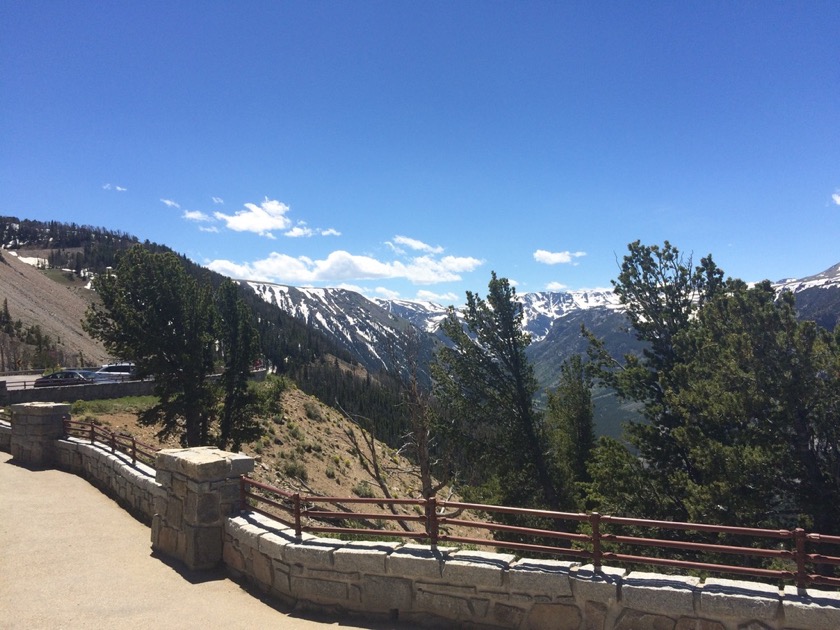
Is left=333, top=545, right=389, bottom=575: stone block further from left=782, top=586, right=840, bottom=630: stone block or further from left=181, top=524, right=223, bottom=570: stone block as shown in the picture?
left=782, top=586, right=840, bottom=630: stone block

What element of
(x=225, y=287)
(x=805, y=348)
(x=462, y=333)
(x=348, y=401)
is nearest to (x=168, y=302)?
(x=225, y=287)

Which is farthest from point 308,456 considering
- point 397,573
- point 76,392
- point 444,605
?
point 444,605

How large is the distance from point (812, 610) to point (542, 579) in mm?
2262

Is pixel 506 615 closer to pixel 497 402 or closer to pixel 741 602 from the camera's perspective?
pixel 741 602

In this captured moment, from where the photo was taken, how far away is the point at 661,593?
4996 mm

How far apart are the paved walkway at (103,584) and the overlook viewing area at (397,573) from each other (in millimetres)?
36

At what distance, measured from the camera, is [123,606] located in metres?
6.64

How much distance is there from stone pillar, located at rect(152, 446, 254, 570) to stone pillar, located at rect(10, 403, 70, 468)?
29.0 feet

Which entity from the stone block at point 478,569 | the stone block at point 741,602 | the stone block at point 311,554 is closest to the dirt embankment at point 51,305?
the stone block at point 311,554

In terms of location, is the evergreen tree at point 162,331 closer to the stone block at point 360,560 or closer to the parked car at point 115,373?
the parked car at point 115,373

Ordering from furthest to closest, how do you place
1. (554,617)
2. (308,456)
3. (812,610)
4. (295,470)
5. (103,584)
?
(308,456), (295,470), (103,584), (554,617), (812,610)

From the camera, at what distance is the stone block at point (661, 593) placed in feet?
16.1

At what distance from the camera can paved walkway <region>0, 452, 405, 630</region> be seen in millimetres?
6262

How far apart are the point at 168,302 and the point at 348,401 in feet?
206
